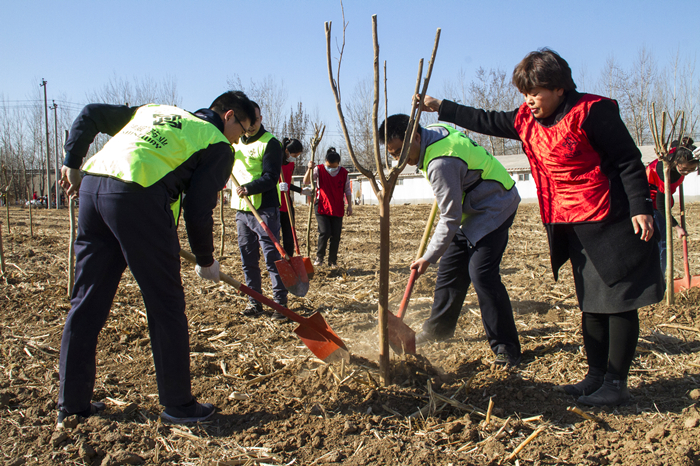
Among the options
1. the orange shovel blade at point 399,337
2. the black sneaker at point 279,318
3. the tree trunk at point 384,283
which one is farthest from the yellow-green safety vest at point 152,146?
the black sneaker at point 279,318

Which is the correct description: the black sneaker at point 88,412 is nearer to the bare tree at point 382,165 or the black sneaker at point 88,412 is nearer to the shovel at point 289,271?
the bare tree at point 382,165

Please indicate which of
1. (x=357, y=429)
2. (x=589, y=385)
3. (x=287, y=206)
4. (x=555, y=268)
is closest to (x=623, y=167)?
(x=555, y=268)

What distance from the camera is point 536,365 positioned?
2918mm

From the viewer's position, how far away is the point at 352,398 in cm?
249

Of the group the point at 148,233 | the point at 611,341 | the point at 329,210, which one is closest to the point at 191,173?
the point at 148,233

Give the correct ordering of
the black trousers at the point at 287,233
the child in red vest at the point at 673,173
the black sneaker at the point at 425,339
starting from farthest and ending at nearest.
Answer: the black trousers at the point at 287,233 → the child in red vest at the point at 673,173 → the black sneaker at the point at 425,339

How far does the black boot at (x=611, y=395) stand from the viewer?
2350 millimetres

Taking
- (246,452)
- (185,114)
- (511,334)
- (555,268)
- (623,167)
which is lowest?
(246,452)

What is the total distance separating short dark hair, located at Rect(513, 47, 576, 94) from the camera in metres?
2.14

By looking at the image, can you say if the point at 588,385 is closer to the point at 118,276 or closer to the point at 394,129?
the point at 394,129

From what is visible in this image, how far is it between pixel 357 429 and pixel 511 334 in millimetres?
1269

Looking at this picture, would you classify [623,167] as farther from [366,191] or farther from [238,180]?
[366,191]

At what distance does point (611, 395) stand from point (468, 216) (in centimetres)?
124

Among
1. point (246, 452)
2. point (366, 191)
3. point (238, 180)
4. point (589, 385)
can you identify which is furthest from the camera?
point (366, 191)
